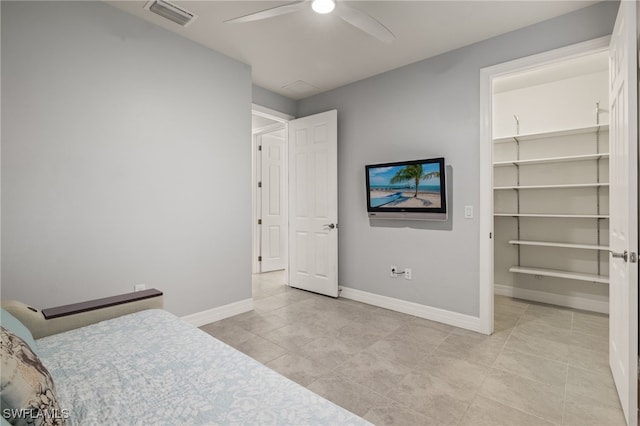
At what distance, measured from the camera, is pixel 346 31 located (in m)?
2.84

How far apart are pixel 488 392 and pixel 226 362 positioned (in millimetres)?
1714

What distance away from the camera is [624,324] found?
5.86 feet

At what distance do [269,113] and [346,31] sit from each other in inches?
68.1

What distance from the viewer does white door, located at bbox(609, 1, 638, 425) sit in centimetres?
167

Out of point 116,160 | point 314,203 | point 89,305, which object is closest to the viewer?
point 89,305

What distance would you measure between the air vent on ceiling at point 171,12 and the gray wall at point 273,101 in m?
1.41

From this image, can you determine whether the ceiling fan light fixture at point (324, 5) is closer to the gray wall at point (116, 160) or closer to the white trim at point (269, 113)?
the gray wall at point (116, 160)

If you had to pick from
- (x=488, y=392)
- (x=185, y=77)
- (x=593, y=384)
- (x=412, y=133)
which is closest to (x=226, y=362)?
(x=488, y=392)

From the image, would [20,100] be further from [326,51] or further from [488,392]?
[488,392]

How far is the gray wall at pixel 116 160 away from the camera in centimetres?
213

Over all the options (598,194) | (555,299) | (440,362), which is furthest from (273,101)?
(555,299)

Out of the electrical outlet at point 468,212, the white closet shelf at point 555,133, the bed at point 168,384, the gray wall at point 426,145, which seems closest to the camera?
the bed at point 168,384

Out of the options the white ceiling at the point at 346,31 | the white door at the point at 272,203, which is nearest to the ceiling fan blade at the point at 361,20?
the white ceiling at the point at 346,31

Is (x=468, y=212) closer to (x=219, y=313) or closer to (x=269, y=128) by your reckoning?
(x=219, y=313)
